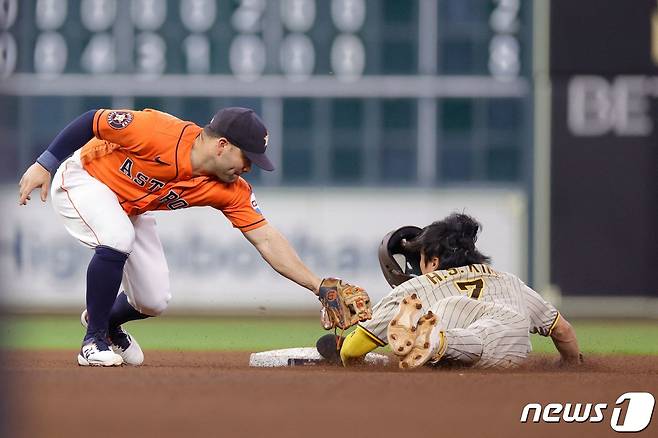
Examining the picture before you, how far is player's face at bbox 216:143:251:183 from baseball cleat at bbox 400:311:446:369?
0.88 meters

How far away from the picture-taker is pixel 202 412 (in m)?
Answer: 3.38

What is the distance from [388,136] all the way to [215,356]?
529 cm

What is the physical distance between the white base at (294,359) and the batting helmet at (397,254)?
289 mm

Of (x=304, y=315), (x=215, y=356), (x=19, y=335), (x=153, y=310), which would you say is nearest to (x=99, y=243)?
(x=153, y=310)

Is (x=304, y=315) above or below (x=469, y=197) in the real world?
below

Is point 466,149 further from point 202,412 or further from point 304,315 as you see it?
point 202,412

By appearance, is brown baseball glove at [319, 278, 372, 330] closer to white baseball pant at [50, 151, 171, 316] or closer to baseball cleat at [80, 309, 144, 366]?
white baseball pant at [50, 151, 171, 316]

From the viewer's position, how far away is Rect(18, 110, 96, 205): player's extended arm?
4.14 m

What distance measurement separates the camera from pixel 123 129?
4.22m

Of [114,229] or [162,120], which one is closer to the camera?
[114,229]

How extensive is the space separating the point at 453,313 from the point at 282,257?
0.63 meters

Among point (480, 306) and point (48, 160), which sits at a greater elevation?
point (48, 160)

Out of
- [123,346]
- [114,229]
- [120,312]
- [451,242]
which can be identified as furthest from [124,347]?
[451,242]

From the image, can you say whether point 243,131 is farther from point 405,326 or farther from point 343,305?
point 405,326
